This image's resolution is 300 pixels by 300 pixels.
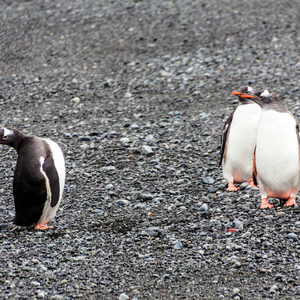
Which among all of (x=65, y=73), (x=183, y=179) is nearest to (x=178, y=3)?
(x=65, y=73)

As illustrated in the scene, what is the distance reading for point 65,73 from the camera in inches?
412

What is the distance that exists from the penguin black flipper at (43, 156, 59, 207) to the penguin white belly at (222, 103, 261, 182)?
6.14 ft

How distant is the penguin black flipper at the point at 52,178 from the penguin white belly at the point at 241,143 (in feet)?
6.14

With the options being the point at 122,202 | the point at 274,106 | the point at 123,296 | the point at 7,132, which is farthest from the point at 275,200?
the point at 7,132

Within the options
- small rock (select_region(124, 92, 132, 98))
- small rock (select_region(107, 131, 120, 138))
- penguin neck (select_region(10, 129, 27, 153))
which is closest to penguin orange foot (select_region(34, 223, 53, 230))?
penguin neck (select_region(10, 129, 27, 153))

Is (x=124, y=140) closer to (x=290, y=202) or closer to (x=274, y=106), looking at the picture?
(x=274, y=106)

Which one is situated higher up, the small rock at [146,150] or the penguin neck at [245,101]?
the penguin neck at [245,101]

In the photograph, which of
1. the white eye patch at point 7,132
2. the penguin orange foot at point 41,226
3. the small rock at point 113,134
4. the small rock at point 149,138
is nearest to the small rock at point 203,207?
the penguin orange foot at point 41,226

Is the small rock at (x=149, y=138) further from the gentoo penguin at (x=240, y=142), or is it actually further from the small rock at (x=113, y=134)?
the gentoo penguin at (x=240, y=142)

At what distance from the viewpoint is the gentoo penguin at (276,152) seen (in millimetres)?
5402

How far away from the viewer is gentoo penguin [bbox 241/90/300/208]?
5.40 meters

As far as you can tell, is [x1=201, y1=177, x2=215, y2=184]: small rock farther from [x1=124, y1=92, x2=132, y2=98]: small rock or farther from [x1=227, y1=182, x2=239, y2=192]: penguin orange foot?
[x1=124, y1=92, x2=132, y2=98]: small rock

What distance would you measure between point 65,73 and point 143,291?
684cm

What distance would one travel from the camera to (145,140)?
766 centimetres
